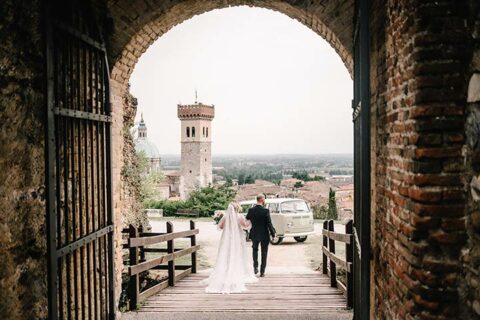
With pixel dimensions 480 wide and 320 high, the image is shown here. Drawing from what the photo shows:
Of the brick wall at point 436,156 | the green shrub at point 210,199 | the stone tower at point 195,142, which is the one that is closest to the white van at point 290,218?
the green shrub at point 210,199

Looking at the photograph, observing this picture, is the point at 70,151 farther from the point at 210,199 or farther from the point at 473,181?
the point at 210,199

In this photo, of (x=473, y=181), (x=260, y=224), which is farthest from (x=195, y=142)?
(x=473, y=181)

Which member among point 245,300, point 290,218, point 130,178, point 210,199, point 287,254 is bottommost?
point 287,254

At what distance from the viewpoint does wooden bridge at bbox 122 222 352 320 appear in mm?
6176

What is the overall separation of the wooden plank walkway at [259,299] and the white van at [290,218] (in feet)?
25.8

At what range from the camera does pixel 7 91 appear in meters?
2.93

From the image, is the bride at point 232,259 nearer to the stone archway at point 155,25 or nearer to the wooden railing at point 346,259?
the wooden railing at point 346,259

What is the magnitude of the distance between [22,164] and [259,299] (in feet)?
15.9

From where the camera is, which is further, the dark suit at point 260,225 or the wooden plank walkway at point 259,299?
the dark suit at point 260,225

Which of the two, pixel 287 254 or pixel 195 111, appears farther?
pixel 195 111

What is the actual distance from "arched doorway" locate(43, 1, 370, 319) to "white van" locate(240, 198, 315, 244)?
1074cm

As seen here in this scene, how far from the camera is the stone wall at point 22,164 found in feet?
9.50

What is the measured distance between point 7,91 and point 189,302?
15.7 feet

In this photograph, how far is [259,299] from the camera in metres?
7.11
